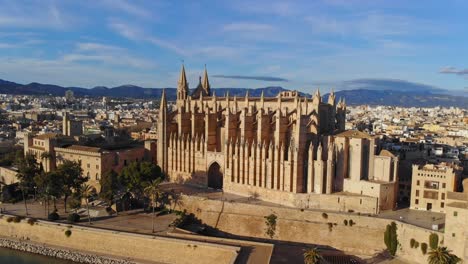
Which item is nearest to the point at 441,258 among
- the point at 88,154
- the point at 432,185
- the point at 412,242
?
the point at 412,242

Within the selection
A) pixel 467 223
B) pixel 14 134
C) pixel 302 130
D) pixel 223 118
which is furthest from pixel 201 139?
pixel 14 134

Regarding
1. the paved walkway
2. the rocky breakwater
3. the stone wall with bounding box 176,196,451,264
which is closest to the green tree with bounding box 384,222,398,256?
the stone wall with bounding box 176,196,451,264

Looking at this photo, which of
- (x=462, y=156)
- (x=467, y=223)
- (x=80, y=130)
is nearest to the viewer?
(x=467, y=223)

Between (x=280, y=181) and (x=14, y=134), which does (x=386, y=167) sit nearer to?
(x=280, y=181)

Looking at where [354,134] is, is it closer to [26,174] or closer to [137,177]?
[137,177]

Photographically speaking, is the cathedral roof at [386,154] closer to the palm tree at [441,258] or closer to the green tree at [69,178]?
the palm tree at [441,258]

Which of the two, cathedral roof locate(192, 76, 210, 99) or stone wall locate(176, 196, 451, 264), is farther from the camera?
cathedral roof locate(192, 76, 210, 99)

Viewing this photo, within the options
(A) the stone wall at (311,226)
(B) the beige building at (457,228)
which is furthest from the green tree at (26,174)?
(B) the beige building at (457,228)

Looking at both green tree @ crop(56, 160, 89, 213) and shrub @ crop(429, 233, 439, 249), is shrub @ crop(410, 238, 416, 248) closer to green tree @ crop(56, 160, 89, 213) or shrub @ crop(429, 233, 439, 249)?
shrub @ crop(429, 233, 439, 249)
